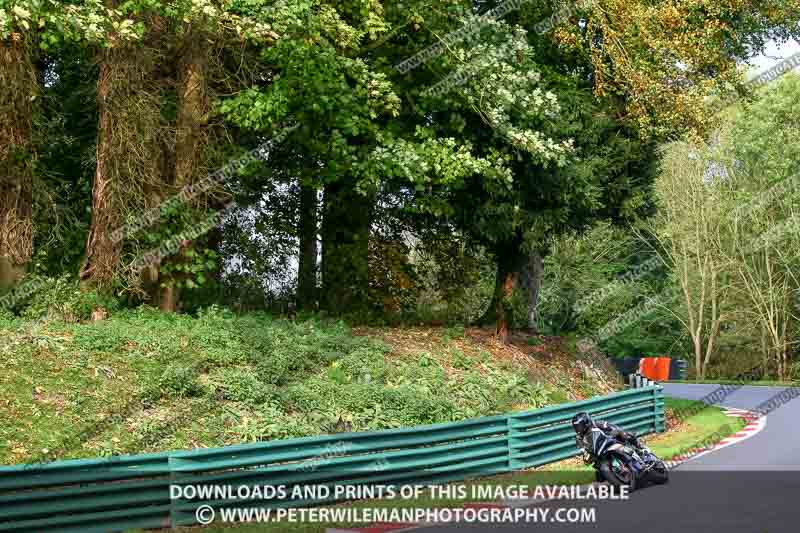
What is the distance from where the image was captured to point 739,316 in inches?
1953

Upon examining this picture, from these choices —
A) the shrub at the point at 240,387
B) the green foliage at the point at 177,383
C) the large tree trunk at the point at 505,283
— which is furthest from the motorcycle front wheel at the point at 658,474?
the large tree trunk at the point at 505,283

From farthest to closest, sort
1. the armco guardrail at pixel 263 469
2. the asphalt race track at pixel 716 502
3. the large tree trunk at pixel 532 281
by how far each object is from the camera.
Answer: the large tree trunk at pixel 532 281 → the asphalt race track at pixel 716 502 → the armco guardrail at pixel 263 469

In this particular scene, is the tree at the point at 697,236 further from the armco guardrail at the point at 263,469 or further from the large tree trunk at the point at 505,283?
the armco guardrail at the point at 263,469

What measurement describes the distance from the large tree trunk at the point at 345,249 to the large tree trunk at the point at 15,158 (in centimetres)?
713

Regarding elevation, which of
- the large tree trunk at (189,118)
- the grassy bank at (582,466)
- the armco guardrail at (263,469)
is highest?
the large tree trunk at (189,118)

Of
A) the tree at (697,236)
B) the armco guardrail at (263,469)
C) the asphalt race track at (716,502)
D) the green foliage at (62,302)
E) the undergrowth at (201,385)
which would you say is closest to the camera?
the armco guardrail at (263,469)

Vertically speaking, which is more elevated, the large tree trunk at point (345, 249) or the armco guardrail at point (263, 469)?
the large tree trunk at point (345, 249)

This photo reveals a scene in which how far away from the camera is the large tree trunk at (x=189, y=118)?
20.7 m

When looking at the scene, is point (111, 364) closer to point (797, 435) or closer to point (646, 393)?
point (646, 393)

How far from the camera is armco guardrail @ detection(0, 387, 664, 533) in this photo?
10.9 m

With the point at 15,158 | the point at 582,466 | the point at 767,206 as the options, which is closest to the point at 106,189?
the point at 15,158

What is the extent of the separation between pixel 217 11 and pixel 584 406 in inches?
384

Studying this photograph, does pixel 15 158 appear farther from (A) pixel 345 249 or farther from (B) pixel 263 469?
(B) pixel 263 469

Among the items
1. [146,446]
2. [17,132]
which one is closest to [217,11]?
[17,132]
